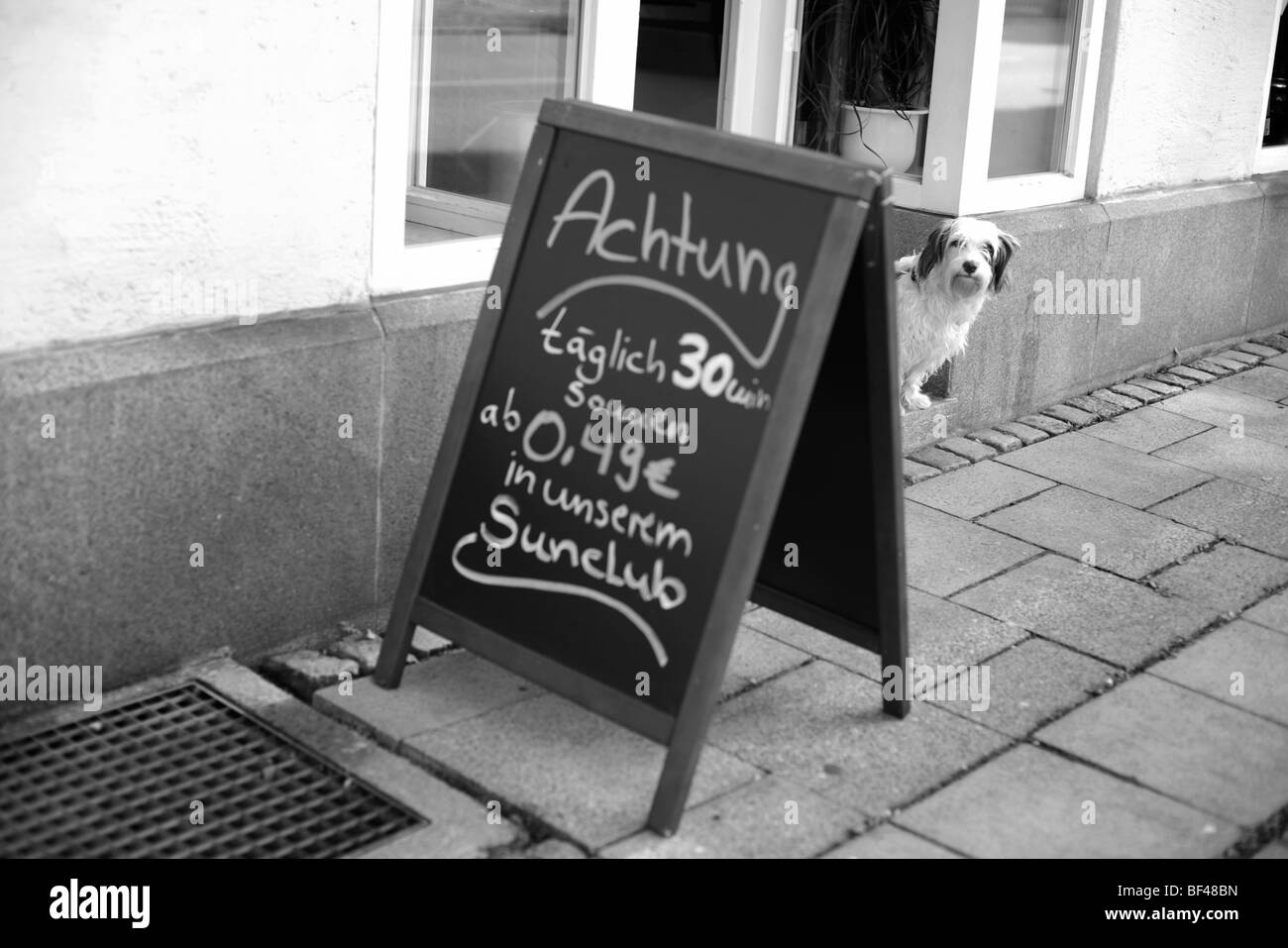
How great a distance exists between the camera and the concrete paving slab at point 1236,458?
5684 mm

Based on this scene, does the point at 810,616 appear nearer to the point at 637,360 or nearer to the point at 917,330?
the point at 637,360

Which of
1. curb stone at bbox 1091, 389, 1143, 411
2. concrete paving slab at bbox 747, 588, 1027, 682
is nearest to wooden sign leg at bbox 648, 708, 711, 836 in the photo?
concrete paving slab at bbox 747, 588, 1027, 682

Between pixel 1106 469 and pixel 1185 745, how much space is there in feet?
7.18

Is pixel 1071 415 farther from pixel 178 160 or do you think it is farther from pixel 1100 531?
pixel 178 160

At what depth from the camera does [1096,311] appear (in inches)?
255

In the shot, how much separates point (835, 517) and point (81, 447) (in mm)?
1716

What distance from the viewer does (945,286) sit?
17.2ft

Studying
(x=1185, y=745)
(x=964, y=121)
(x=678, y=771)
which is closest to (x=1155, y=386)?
(x=964, y=121)

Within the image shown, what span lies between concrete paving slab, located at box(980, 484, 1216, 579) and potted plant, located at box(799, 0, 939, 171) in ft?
4.98

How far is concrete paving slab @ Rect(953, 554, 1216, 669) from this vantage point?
13.8 ft

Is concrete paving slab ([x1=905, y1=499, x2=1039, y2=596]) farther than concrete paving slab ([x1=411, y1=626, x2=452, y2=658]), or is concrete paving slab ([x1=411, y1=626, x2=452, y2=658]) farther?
concrete paving slab ([x1=905, y1=499, x2=1039, y2=596])

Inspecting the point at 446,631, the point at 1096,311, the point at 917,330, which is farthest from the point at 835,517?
the point at 1096,311

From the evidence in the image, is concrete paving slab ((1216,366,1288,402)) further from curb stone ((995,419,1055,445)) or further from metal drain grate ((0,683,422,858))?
metal drain grate ((0,683,422,858))

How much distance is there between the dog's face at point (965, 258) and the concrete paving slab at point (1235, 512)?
100cm
